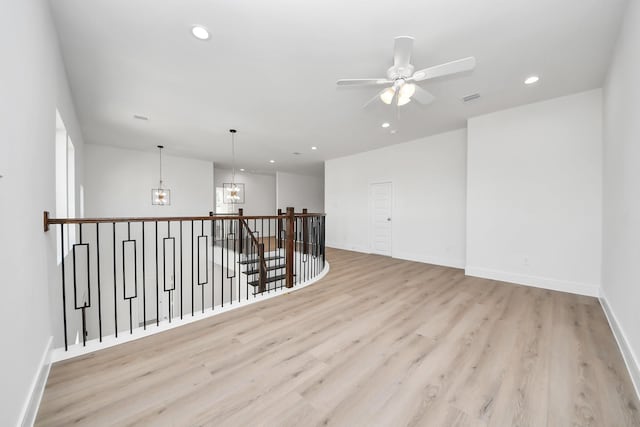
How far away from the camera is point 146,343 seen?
2.20 metres

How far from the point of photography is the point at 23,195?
145 centimetres

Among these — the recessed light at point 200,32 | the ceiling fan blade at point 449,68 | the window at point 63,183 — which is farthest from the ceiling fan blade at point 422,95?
the window at point 63,183

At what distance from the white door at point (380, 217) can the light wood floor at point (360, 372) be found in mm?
3461

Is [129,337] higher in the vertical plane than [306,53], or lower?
lower

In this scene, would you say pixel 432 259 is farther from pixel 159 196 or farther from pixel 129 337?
pixel 159 196

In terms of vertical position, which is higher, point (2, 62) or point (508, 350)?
point (2, 62)

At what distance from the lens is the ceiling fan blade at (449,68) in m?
2.09

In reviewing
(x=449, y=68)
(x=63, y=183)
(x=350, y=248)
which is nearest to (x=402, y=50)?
(x=449, y=68)

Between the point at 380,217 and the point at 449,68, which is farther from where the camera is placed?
the point at 380,217

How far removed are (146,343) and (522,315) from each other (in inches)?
156

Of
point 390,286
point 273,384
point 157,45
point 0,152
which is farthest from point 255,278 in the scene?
point 0,152

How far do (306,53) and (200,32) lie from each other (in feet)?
3.29

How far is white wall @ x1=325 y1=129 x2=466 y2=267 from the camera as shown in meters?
5.19

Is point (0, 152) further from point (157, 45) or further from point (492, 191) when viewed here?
point (492, 191)
